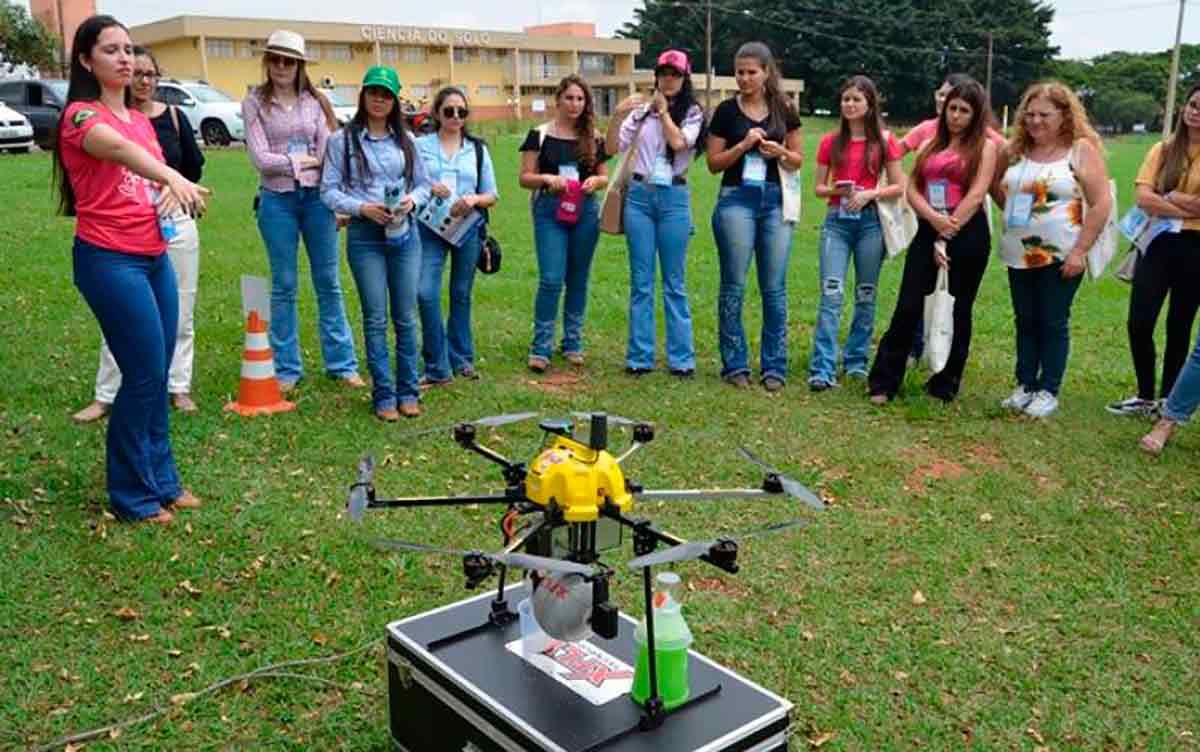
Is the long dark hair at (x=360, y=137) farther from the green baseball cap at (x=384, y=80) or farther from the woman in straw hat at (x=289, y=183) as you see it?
the woman in straw hat at (x=289, y=183)

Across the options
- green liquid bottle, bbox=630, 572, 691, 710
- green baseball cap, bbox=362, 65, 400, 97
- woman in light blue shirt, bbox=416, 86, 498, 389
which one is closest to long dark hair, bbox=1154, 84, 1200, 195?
woman in light blue shirt, bbox=416, 86, 498, 389

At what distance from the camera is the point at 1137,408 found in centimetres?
629

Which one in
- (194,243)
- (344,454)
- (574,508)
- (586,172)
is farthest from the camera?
(586,172)

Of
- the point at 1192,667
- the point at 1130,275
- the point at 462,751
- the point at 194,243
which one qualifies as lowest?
the point at 1192,667

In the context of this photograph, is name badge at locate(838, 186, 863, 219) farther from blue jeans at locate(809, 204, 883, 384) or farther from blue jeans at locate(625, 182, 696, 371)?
blue jeans at locate(625, 182, 696, 371)


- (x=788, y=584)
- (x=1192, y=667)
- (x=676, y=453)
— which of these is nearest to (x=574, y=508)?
(x=788, y=584)

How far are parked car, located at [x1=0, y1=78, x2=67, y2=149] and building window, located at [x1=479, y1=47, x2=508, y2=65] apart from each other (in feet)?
117

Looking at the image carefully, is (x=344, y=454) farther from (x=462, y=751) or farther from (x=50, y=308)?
(x=50, y=308)

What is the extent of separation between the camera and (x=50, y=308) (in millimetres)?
8141

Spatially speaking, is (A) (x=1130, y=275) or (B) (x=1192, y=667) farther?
(A) (x=1130, y=275)

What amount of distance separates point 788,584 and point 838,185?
10.3ft

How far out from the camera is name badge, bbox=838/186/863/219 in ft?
21.3

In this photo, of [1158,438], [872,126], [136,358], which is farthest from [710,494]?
[872,126]

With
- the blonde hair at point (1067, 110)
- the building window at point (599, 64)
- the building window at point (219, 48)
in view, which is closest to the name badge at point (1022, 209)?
the blonde hair at point (1067, 110)
